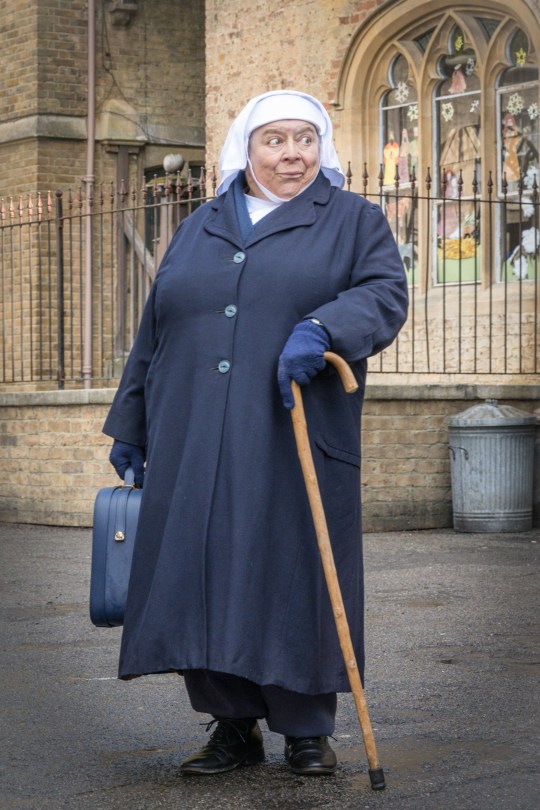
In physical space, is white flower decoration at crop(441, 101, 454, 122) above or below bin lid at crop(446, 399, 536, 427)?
above

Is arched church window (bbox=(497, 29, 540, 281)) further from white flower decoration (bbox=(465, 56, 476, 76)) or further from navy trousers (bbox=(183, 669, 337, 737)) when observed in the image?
navy trousers (bbox=(183, 669, 337, 737))

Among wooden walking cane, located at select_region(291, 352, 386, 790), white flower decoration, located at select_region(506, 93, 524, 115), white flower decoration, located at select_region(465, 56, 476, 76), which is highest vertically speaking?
white flower decoration, located at select_region(465, 56, 476, 76)

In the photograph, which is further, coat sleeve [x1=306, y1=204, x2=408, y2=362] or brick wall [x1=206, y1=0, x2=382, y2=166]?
brick wall [x1=206, y1=0, x2=382, y2=166]

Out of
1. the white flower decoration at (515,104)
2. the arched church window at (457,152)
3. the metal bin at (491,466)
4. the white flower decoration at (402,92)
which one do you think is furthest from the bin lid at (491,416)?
the white flower decoration at (402,92)

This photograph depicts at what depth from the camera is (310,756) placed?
4184mm

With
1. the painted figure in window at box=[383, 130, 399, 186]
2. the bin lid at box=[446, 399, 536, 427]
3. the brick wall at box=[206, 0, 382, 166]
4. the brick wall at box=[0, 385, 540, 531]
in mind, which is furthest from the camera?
the brick wall at box=[206, 0, 382, 166]

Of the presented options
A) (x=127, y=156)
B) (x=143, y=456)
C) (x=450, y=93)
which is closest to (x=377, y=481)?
(x=450, y=93)

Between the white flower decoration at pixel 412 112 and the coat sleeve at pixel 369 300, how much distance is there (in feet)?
33.3

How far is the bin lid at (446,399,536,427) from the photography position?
11023mm

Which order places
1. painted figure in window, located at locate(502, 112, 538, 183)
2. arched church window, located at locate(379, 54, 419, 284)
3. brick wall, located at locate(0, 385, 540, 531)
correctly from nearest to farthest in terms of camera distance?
brick wall, located at locate(0, 385, 540, 531), painted figure in window, located at locate(502, 112, 538, 183), arched church window, located at locate(379, 54, 419, 284)

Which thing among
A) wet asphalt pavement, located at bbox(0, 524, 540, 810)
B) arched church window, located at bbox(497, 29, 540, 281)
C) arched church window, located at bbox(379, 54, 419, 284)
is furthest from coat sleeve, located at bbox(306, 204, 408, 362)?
arched church window, located at bbox(379, 54, 419, 284)

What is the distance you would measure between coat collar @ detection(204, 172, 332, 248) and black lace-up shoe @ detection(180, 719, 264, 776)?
4.53 feet

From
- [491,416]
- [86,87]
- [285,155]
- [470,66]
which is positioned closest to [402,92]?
[470,66]

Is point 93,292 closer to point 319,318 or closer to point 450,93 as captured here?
Answer: point 450,93
